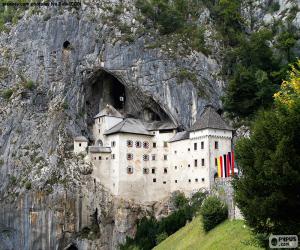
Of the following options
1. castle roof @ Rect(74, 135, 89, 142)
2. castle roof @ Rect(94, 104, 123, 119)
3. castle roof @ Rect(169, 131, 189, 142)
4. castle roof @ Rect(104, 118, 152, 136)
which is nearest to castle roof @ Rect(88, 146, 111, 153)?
castle roof @ Rect(74, 135, 89, 142)

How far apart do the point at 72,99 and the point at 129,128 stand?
32.0 ft

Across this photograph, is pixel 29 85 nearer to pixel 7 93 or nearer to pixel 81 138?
pixel 7 93

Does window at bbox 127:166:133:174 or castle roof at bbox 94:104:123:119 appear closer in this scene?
window at bbox 127:166:133:174

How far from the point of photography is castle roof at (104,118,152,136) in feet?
240

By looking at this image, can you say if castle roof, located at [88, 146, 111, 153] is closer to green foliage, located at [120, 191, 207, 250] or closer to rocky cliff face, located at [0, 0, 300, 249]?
rocky cliff face, located at [0, 0, 300, 249]

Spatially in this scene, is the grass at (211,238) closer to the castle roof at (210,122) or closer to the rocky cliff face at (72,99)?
the rocky cliff face at (72,99)

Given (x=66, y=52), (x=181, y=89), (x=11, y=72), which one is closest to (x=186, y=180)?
(x=181, y=89)

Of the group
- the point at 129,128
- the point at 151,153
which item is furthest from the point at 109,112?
the point at 151,153

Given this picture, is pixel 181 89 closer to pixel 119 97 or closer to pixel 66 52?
pixel 119 97

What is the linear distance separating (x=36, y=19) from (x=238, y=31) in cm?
3059

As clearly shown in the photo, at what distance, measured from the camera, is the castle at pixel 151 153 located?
2739 inches

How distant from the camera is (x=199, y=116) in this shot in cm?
7412

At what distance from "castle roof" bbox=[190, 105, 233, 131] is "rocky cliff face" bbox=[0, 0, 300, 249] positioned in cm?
334

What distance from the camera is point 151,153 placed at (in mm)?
74000
